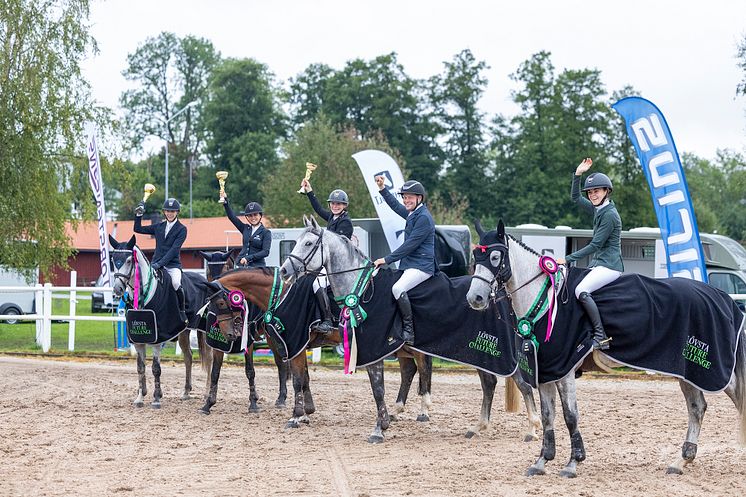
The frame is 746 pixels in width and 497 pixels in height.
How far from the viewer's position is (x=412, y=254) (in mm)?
10164

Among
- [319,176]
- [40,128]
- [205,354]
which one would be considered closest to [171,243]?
[205,354]

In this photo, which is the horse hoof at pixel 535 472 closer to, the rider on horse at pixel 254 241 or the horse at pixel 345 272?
the horse at pixel 345 272

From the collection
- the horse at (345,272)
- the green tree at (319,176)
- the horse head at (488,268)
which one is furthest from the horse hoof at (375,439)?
the green tree at (319,176)

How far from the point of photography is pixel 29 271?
2352cm

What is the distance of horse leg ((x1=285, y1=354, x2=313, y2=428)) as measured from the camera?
1093 centimetres

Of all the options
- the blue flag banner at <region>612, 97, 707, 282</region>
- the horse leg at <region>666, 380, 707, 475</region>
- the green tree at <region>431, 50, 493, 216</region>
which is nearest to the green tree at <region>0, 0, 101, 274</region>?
the blue flag banner at <region>612, 97, 707, 282</region>

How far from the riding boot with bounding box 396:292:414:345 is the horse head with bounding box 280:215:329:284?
100cm

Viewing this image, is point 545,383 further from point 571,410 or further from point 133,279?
point 133,279

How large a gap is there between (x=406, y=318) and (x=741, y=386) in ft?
11.6

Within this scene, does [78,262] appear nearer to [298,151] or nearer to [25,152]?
[298,151]

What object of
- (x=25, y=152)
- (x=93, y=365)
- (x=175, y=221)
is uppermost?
(x=25, y=152)

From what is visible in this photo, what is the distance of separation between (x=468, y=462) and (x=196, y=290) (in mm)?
5785

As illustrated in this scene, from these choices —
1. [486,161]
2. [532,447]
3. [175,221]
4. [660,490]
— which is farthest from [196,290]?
[486,161]

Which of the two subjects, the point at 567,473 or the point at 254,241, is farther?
the point at 254,241
